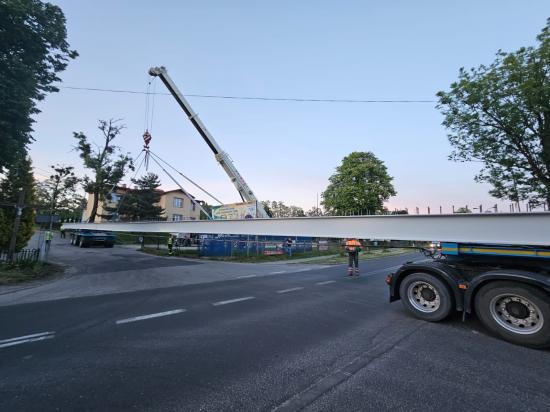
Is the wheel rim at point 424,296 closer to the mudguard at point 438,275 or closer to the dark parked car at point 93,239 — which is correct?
the mudguard at point 438,275

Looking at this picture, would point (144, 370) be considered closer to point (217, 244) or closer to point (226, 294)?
→ point (226, 294)

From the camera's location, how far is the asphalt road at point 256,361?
8.88 ft

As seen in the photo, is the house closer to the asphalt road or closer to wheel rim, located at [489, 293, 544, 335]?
the asphalt road

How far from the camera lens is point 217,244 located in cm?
2067

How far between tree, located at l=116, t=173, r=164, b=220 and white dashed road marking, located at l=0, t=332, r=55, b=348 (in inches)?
1357

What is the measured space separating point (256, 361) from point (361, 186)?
123 ft

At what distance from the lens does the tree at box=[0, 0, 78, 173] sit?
11125 millimetres

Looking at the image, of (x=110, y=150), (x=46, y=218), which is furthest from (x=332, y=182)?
(x=46, y=218)

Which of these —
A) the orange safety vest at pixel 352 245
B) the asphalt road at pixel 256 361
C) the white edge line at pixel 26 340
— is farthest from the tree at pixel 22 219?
the orange safety vest at pixel 352 245

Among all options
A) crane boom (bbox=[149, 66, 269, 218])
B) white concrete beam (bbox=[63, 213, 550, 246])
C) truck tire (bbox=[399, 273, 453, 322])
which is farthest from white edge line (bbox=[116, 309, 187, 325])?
crane boom (bbox=[149, 66, 269, 218])

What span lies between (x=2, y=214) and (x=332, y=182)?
38970 millimetres

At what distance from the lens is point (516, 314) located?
14.4 ft

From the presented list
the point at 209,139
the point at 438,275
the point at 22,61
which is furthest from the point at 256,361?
the point at 22,61

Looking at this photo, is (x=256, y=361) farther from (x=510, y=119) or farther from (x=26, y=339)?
(x=510, y=119)
